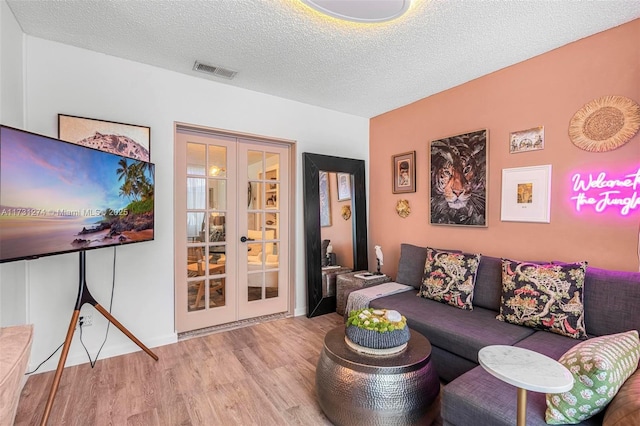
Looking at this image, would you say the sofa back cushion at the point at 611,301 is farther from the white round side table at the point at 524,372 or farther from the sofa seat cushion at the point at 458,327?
the white round side table at the point at 524,372

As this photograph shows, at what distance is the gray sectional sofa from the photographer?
4.68 feet

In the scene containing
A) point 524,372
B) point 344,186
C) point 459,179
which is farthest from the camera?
point 344,186

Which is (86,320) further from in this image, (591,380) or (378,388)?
(591,380)

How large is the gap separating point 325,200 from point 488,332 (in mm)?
2337

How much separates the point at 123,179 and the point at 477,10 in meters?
2.70

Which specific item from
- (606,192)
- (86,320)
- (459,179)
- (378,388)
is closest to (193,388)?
(86,320)

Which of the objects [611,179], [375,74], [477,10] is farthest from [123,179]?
[611,179]

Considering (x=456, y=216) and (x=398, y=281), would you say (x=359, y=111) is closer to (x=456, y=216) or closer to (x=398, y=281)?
(x=456, y=216)

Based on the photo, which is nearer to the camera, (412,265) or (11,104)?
(11,104)

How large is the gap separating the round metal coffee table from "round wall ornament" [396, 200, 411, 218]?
7.10 ft

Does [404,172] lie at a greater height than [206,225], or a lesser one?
greater

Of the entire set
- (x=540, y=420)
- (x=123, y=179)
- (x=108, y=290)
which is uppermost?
(x=123, y=179)

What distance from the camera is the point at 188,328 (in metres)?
3.13

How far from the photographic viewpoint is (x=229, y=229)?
3350mm
